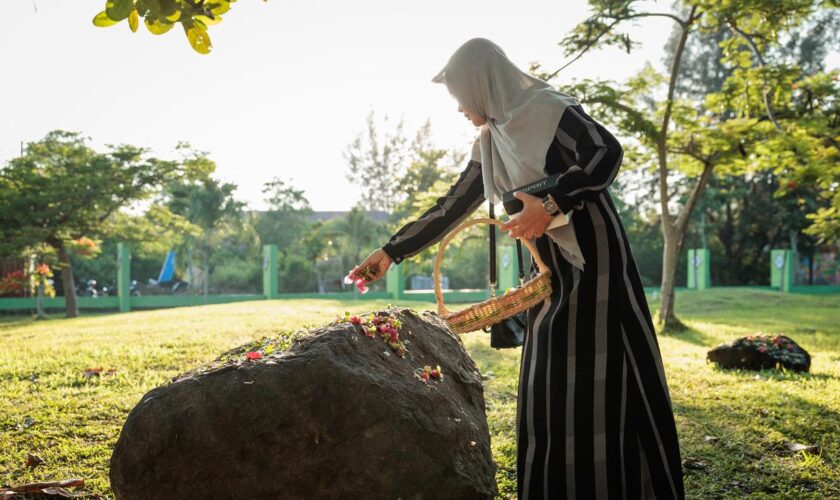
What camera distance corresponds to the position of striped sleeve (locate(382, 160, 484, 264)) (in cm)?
296

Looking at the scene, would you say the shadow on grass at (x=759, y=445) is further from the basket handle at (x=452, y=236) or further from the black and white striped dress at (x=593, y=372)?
the basket handle at (x=452, y=236)

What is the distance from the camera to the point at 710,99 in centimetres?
1071

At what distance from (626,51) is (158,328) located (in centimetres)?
805

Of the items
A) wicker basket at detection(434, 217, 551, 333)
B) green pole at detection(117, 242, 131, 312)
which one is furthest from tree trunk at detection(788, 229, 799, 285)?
wicker basket at detection(434, 217, 551, 333)

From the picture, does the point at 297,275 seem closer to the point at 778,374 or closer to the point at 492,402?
the point at 778,374

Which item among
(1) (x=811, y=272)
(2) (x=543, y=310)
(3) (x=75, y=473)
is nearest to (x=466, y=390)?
(2) (x=543, y=310)

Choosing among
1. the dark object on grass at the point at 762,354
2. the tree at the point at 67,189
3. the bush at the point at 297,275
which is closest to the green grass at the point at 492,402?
the dark object on grass at the point at 762,354

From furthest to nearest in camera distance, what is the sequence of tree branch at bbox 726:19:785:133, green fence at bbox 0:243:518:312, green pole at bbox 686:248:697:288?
green pole at bbox 686:248:697:288 < green fence at bbox 0:243:518:312 < tree branch at bbox 726:19:785:133

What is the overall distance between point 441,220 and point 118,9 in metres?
1.47

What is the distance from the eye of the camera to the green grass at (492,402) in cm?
351

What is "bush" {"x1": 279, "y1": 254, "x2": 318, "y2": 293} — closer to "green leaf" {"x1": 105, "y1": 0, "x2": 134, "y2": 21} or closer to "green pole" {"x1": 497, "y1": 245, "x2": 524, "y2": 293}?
"green pole" {"x1": 497, "y1": 245, "x2": 524, "y2": 293}

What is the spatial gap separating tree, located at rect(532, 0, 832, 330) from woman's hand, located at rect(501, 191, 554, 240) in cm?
856

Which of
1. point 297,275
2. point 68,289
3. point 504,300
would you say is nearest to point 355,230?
point 297,275

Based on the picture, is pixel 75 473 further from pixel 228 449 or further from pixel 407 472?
pixel 407 472
